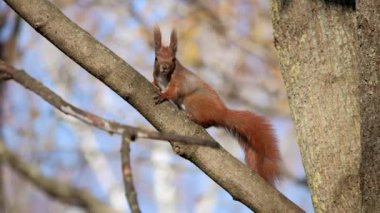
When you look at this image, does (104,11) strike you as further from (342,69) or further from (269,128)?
(342,69)

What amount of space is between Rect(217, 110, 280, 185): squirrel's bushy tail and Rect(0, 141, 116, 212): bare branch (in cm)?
380

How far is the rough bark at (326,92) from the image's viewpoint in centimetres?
243

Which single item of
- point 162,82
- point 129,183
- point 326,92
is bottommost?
point 129,183

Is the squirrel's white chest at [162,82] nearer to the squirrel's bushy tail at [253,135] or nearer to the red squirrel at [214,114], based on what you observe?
the red squirrel at [214,114]

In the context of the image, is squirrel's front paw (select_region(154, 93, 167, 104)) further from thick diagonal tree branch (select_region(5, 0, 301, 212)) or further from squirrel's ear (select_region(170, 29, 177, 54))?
squirrel's ear (select_region(170, 29, 177, 54))

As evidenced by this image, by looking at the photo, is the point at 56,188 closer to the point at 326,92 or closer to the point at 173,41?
the point at 173,41

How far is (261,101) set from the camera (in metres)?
10.4

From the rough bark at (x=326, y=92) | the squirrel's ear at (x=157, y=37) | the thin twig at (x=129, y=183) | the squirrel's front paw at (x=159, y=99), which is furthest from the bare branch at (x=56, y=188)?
the thin twig at (x=129, y=183)

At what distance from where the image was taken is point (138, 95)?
2.43 meters

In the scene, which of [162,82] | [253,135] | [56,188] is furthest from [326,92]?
[56,188]

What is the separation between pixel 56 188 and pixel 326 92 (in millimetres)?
4844

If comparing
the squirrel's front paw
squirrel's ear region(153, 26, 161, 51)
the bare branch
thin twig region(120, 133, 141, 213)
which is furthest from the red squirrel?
the bare branch

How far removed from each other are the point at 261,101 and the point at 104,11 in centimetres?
224

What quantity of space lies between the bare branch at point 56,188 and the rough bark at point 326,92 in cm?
449
